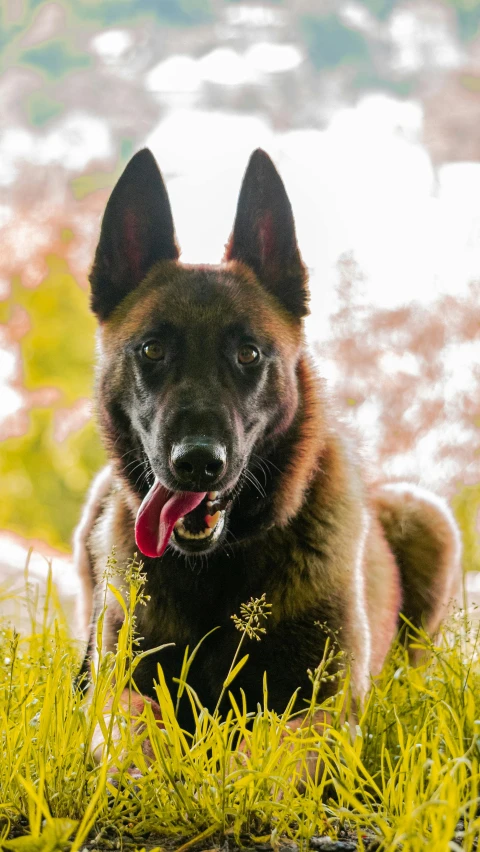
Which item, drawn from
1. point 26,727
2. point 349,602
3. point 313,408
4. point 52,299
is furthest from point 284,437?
point 52,299

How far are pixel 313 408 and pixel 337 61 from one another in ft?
22.5

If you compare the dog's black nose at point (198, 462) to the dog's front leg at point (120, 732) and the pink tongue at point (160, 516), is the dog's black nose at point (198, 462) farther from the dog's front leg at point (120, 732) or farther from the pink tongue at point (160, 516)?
the dog's front leg at point (120, 732)

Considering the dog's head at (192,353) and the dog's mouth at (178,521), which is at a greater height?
the dog's head at (192,353)

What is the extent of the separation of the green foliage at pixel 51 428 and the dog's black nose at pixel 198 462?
288 inches

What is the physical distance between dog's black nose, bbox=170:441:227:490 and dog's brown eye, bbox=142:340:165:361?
399mm

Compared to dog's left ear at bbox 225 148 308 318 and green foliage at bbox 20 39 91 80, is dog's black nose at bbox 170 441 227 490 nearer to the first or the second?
dog's left ear at bbox 225 148 308 318

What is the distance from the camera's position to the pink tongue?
226 centimetres

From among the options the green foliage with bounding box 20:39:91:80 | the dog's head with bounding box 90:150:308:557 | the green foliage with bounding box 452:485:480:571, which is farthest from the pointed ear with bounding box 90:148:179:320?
the green foliage with bounding box 20:39:91:80

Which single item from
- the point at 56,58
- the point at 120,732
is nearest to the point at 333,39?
the point at 56,58

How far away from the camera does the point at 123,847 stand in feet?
5.07

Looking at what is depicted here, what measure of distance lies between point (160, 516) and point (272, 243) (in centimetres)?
106

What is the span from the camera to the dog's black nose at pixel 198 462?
213 centimetres

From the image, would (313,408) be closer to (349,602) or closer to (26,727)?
(349,602)

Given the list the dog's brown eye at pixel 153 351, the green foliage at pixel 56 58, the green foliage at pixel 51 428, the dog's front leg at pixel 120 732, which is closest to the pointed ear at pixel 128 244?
the dog's brown eye at pixel 153 351
